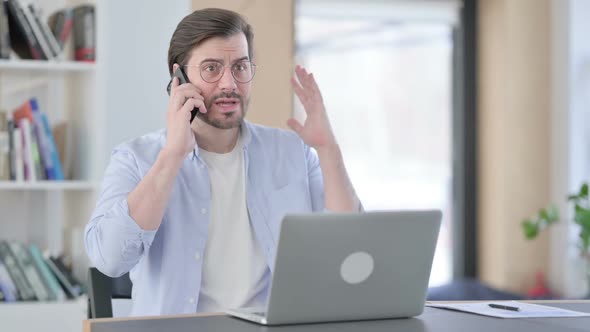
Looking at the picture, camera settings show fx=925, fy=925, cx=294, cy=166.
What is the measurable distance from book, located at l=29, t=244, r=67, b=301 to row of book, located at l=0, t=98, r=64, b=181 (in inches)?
10.5

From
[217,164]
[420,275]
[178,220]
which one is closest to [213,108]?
[217,164]

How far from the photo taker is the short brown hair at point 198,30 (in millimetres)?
2207

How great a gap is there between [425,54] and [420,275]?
152 inches

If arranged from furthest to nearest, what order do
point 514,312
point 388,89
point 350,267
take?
point 388,89
point 514,312
point 350,267

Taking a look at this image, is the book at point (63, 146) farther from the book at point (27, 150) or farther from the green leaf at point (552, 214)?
the green leaf at point (552, 214)

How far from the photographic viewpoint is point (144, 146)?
215 cm

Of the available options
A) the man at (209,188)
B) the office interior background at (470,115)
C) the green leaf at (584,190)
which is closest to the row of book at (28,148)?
the man at (209,188)

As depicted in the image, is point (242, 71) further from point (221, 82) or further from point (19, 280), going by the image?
point (19, 280)

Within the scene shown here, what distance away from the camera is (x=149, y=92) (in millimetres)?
3037

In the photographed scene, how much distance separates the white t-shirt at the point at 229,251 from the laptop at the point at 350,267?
42 centimetres

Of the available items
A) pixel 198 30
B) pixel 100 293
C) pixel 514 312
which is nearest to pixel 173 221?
pixel 100 293

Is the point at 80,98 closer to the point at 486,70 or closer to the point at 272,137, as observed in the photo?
the point at 272,137

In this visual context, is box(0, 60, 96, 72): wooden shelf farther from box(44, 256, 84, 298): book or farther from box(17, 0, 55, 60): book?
box(44, 256, 84, 298): book

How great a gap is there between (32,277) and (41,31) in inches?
33.9
